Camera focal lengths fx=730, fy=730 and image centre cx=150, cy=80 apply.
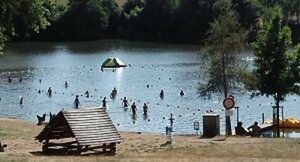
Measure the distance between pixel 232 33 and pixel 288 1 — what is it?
97.7 metres

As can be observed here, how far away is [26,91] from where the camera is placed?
77.1 metres

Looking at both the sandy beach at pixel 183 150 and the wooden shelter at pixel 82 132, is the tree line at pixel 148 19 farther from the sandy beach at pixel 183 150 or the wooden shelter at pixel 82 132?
the wooden shelter at pixel 82 132

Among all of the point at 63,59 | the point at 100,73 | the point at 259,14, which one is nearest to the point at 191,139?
the point at 100,73

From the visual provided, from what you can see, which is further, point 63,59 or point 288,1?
point 288,1

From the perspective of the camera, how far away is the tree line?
141750 mm

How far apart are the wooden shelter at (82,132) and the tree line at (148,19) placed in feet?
363

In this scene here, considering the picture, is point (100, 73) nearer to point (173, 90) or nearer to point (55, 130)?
point (173, 90)

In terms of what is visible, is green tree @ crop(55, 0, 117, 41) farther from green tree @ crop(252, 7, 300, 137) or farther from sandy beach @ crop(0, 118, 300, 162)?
sandy beach @ crop(0, 118, 300, 162)

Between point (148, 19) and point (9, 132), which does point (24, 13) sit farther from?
point (148, 19)

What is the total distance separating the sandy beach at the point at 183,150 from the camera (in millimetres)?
26141

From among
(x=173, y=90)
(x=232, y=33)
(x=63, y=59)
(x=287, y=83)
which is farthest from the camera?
(x=63, y=59)

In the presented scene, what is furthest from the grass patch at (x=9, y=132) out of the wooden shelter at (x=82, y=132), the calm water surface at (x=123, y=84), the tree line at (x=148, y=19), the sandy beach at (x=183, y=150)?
the tree line at (x=148, y=19)

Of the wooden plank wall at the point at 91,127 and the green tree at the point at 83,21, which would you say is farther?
the green tree at the point at 83,21

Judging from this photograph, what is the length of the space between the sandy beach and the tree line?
347ft
